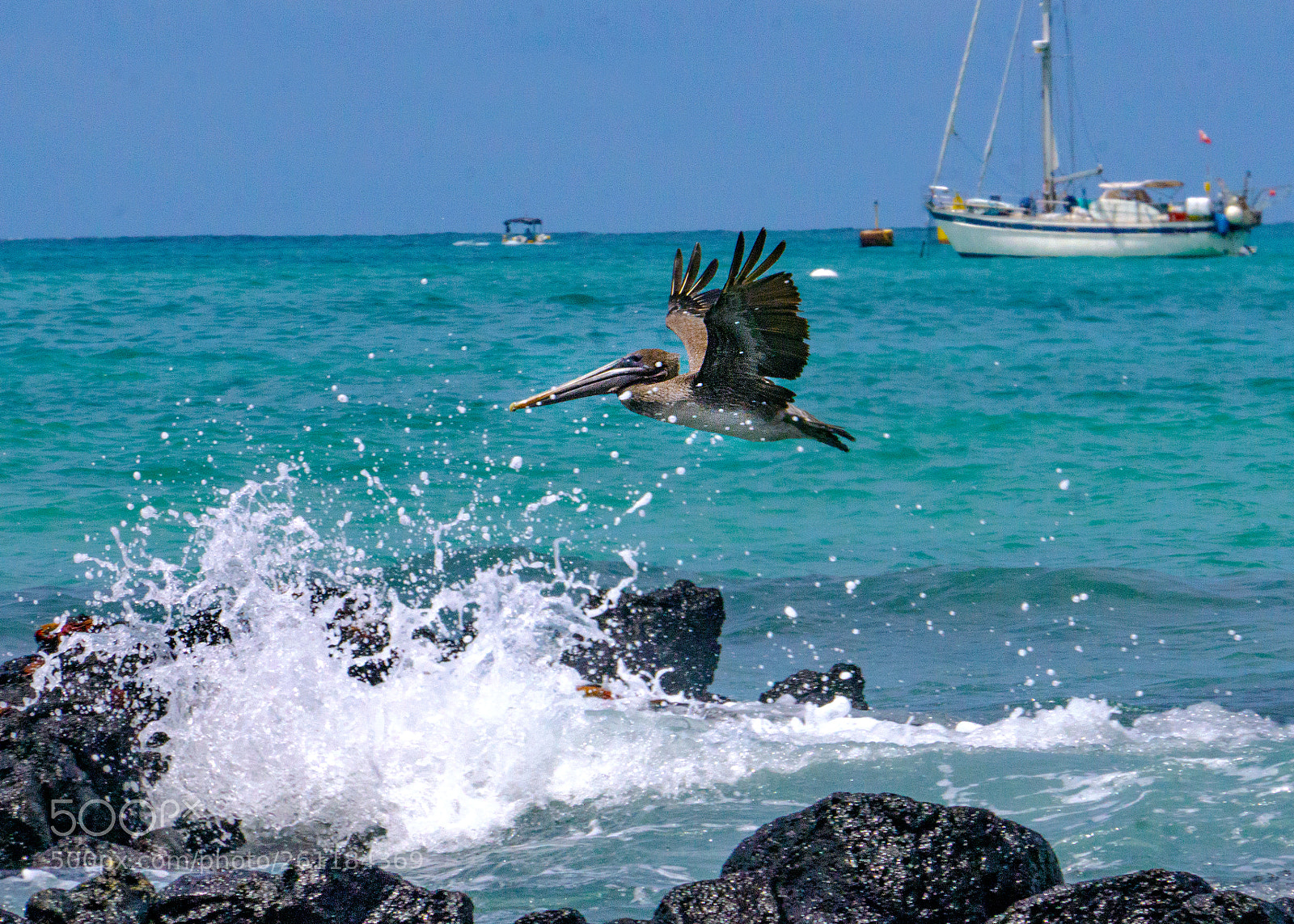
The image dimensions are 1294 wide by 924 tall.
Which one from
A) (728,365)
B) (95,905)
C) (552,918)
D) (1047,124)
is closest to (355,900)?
(552,918)

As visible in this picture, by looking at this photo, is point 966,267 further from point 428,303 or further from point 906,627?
point 906,627

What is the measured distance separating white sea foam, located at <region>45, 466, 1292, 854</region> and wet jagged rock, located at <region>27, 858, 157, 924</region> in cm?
170

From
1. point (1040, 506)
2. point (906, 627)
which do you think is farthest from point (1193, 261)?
point (906, 627)

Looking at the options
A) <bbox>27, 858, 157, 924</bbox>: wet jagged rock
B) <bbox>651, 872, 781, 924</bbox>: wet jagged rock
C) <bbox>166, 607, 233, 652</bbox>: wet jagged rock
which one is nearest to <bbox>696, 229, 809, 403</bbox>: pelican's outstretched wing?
<bbox>651, 872, 781, 924</bbox>: wet jagged rock

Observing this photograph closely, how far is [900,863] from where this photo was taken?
450 centimetres

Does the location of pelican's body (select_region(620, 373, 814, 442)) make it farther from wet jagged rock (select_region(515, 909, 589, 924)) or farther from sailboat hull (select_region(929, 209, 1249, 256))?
sailboat hull (select_region(929, 209, 1249, 256))

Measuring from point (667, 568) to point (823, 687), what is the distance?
4.50m

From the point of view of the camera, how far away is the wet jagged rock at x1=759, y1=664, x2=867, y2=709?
7727mm

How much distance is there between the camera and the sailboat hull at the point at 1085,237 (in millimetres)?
67812

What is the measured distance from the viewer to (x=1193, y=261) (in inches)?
2726

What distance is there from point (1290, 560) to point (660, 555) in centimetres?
563

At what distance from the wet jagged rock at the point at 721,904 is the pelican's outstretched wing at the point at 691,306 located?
3.25 m
